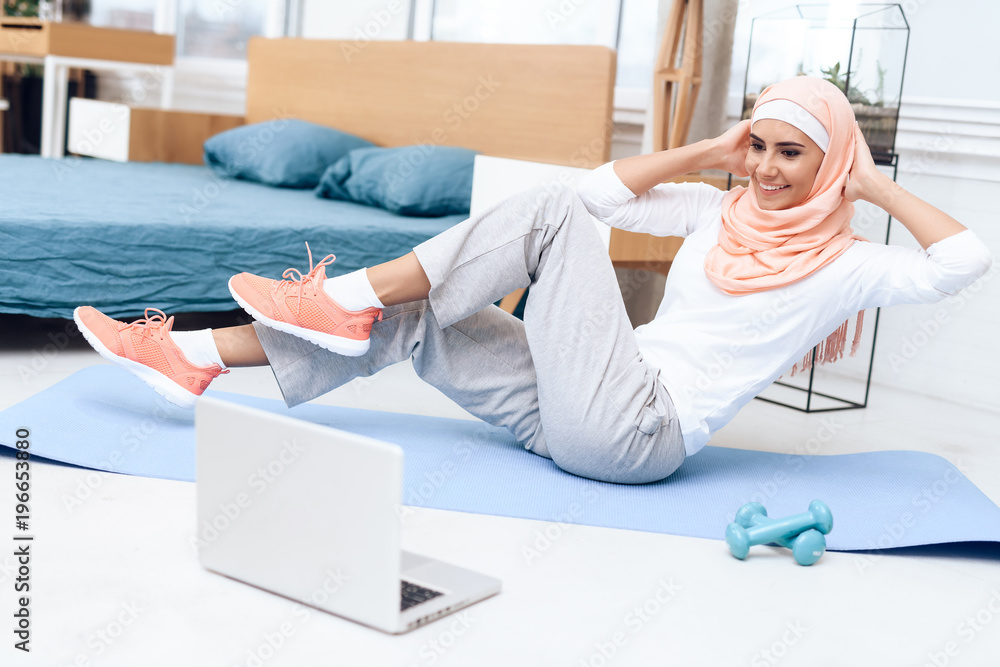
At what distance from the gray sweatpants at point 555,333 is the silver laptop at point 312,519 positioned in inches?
15.9

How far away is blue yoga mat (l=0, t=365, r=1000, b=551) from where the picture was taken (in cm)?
159

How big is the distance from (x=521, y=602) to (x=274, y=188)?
8.35 ft

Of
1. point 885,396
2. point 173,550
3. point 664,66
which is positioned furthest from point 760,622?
point 664,66

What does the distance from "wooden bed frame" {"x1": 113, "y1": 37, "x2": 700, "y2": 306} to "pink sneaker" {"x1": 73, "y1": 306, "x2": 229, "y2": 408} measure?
1.16 m

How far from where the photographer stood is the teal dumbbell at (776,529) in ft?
4.79

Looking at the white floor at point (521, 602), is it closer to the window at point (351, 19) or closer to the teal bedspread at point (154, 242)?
the teal bedspread at point (154, 242)

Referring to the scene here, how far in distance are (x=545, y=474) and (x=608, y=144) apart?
1.61 meters

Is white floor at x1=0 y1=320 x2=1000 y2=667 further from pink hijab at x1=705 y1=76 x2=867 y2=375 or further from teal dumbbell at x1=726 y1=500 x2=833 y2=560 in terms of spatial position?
pink hijab at x1=705 y1=76 x2=867 y2=375

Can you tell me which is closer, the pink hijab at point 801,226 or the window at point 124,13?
the pink hijab at point 801,226

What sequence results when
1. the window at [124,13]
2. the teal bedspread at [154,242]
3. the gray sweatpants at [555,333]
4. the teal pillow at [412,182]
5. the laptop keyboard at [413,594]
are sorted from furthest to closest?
the window at [124,13] → the teal pillow at [412,182] → the teal bedspread at [154,242] → the gray sweatpants at [555,333] → the laptop keyboard at [413,594]

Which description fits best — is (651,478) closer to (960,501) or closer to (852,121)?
(960,501)

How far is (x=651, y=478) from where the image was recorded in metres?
1.72

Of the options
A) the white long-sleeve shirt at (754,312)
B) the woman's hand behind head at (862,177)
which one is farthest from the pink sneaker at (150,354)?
the woman's hand behind head at (862,177)

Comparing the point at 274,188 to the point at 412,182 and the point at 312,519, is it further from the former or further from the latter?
the point at 312,519
